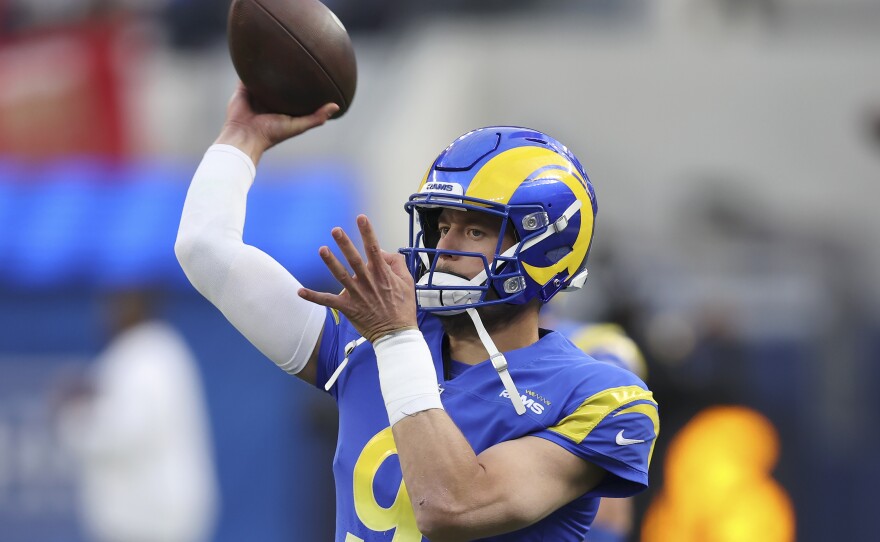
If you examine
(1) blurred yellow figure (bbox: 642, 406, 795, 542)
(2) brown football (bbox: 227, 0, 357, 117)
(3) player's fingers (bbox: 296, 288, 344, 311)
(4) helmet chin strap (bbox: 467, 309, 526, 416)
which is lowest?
(1) blurred yellow figure (bbox: 642, 406, 795, 542)

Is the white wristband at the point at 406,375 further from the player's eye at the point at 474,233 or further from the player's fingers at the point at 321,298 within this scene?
the player's eye at the point at 474,233

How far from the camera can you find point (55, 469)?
339 inches

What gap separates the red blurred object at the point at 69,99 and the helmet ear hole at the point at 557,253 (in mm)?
6777

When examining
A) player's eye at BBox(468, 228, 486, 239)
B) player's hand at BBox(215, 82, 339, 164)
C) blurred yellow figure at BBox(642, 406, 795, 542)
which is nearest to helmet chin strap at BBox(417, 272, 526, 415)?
player's eye at BBox(468, 228, 486, 239)

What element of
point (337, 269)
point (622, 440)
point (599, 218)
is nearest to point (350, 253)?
point (337, 269)

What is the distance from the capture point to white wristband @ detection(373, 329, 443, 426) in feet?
8.78

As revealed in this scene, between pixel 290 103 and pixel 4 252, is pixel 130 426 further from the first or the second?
pixel 290 103

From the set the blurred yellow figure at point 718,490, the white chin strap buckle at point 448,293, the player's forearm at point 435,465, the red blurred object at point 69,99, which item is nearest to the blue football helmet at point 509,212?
the white chin strap buckle at point 448,293

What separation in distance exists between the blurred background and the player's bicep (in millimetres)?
3585

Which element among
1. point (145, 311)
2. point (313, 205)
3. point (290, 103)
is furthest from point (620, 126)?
point (290, 103)

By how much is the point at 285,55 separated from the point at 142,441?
3.96 meters

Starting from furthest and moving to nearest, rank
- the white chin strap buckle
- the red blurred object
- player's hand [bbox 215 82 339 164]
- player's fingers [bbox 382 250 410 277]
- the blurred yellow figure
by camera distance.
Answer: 1. the red blurred object
2. the blurred yellow figure
3. player's hand [bbox 215 82 339 164]
4. the white chin strap buckle
5. player's fingers [bbox 382 250 410 277]

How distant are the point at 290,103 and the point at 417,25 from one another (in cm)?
770

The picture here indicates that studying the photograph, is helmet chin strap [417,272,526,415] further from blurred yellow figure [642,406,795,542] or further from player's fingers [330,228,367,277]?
blurred yellow figure [642,406,795,542]
